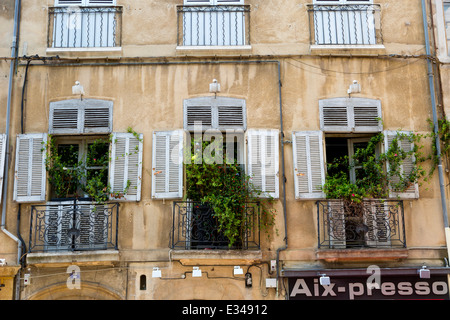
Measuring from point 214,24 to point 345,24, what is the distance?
233 centimetres

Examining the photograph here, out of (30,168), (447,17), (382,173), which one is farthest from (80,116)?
(447,17)

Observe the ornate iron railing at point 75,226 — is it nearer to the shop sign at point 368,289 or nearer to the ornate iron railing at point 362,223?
the shop sign at point 368,289

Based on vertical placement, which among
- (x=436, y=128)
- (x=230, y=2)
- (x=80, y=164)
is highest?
(x=230, y=2)

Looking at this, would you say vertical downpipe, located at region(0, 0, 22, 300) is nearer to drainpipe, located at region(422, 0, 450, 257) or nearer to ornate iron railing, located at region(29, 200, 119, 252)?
ornate iron railing, located at region(29, 200, 119, 252)

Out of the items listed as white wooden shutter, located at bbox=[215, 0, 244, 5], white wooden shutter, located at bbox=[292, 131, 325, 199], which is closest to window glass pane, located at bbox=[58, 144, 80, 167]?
white wooden shutter, located at bbox=[215, 0, 244, 5]

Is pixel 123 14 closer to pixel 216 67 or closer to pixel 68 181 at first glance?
pixel 216 67

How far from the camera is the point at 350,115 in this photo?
35.1ft

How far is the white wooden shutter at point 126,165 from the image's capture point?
33.5 feet

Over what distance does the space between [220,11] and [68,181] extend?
399 cm

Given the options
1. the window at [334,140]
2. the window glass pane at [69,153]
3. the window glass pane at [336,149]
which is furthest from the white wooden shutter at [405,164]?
the window glass pane at [69,153]

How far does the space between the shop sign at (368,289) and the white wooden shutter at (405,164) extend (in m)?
1.33

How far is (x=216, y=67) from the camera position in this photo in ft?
35.6

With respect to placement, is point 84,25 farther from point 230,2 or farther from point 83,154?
point 230,2

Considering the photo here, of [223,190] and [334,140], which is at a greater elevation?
[334,140]
